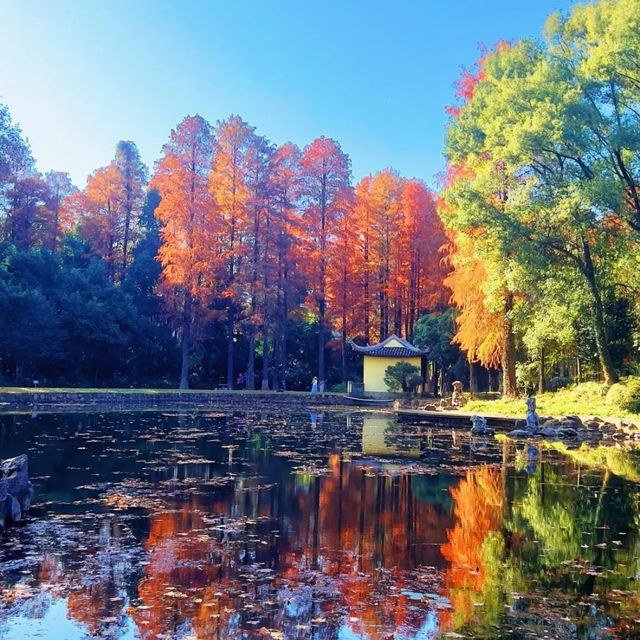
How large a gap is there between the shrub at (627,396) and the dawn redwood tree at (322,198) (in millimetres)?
19584

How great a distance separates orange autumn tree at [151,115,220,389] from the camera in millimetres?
31641

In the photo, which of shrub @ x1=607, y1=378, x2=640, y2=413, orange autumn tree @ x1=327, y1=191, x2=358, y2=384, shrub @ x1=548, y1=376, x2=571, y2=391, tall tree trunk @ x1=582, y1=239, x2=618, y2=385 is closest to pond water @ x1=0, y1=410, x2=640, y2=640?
shrub @ x1=607, y1=378, x2=640, y2=413

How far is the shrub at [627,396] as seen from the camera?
17.8 meters

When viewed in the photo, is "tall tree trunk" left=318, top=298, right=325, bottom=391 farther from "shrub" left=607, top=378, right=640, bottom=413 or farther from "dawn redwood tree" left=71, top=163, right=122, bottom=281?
"shrub" left=607, top=378, right=640, bottom=413

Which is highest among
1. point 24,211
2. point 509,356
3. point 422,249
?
point 24,211

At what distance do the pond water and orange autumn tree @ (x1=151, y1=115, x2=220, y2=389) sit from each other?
20.3 m

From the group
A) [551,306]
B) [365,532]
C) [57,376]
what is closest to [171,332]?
[57,376]

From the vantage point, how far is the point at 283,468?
10602 millimetres

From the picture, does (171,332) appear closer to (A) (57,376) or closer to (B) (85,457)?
(A) (57,376)

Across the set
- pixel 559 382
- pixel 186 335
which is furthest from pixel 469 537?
pixel 186 335

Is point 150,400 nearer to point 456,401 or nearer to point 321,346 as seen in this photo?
point 321,346

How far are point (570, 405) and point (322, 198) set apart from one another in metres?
20.6

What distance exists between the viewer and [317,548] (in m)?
5.90

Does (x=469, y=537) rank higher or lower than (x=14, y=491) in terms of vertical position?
lower
